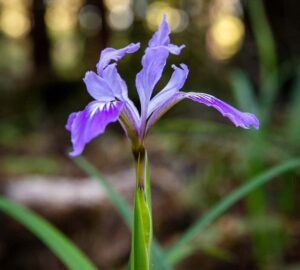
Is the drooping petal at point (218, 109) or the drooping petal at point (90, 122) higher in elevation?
the drooping petal at point (90, 122)

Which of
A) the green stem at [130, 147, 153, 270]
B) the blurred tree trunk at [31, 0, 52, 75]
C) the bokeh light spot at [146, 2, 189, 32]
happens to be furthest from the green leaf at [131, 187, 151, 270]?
the blurred tree trunk at [31, 0, 52, 75]

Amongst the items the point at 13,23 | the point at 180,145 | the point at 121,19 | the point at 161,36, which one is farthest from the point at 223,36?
the point at 161,36

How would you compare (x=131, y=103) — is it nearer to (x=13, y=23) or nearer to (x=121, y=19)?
(x=121, y=19)

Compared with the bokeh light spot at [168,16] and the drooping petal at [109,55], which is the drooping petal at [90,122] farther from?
the bokeh light spot at [168,16]

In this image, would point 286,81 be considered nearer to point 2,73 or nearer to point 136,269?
point 136,269

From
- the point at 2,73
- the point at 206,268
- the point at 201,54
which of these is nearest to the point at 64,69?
the point at 2,73

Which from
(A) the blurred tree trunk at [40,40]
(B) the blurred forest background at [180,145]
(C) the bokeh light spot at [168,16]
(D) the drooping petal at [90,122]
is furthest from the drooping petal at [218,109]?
(A) the blurred tree trunk at [40,40]
